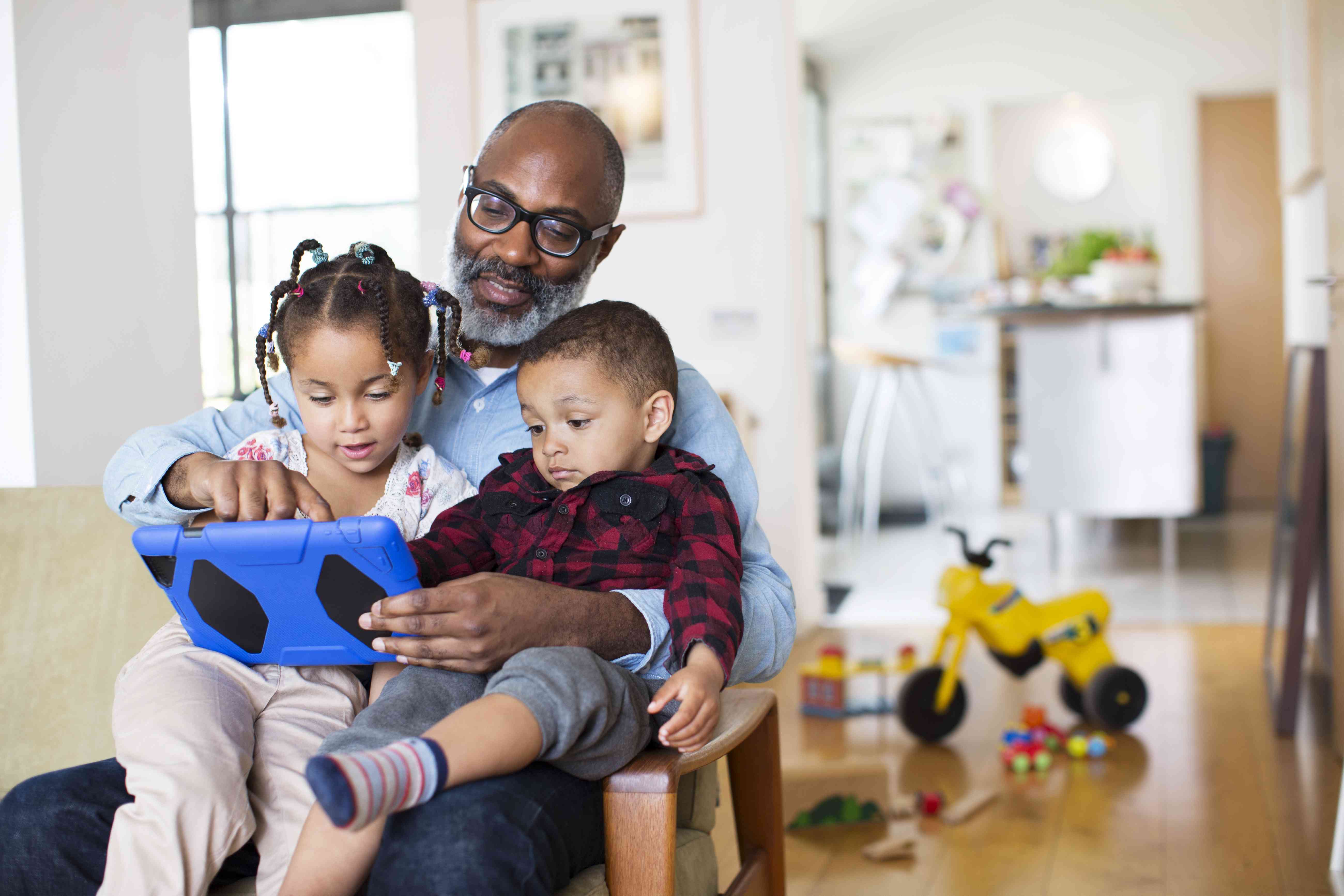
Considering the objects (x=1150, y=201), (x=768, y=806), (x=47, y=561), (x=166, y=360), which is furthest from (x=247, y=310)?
(x=1150, y=201)

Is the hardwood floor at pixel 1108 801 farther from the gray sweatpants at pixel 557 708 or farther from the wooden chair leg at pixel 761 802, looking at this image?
the gray sweatpants at pixel 557 708

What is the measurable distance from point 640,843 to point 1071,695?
2.32m

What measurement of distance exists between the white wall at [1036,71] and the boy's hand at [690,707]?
602 cm

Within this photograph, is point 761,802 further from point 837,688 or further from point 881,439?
point 881,439

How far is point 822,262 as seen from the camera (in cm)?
703

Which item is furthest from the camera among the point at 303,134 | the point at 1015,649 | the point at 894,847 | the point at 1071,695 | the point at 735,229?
the point at 303,134

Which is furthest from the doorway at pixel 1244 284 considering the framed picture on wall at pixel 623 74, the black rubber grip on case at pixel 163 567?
the black rubber grip on case at pixel 163 567

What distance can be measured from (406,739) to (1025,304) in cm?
448

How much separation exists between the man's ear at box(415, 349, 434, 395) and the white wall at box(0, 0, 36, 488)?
0.72m

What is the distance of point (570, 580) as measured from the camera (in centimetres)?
126

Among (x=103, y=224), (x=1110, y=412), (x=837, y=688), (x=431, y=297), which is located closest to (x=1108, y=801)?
(x=837, y=688)

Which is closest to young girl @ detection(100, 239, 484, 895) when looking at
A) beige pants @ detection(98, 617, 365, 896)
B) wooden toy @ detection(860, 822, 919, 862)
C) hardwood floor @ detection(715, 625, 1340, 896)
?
beige pants @ detection(98, 617, 365, 896)

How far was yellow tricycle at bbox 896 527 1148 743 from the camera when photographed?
114 inches

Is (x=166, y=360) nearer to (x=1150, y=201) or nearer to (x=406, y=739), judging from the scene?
(x=406, y=739)
